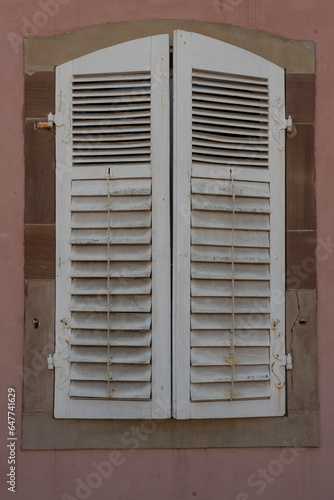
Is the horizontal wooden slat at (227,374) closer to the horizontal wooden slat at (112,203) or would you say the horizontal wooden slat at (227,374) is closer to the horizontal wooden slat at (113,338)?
the horizontal wooden slat at (113,338)

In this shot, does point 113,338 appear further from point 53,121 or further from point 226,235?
point 53,121

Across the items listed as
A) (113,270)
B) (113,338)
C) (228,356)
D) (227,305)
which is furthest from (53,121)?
(228,356)

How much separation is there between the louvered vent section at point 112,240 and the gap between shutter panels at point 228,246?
285 millimetres

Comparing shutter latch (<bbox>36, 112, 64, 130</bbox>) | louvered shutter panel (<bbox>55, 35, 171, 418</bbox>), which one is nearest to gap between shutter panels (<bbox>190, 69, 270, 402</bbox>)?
louvered shutter panel (<bbox>55, 35, 171, 418</bbox>)

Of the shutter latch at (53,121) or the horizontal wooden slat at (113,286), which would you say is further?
the shutter latch at (53,121)

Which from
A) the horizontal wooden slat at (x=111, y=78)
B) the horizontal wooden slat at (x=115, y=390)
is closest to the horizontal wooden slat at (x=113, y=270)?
the horizontal wooden slat at (x=115, y=390)

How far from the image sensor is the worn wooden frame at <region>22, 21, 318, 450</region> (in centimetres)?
341

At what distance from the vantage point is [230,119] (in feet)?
11.4

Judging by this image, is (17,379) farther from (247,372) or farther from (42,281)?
(247,372)

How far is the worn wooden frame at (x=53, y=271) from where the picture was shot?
11.2 ft

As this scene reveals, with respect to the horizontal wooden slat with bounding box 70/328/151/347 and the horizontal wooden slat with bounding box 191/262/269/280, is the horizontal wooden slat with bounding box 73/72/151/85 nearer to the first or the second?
the horizontal wooden slat with bounding box 191/262/269/280

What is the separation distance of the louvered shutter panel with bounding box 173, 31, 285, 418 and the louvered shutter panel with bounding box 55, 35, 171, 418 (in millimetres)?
105

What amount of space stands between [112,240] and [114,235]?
0.03 m

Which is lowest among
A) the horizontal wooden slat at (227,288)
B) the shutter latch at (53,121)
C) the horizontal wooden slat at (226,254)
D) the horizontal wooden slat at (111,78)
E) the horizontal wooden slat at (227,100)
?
the horizontal wooden slat at (227,288)
